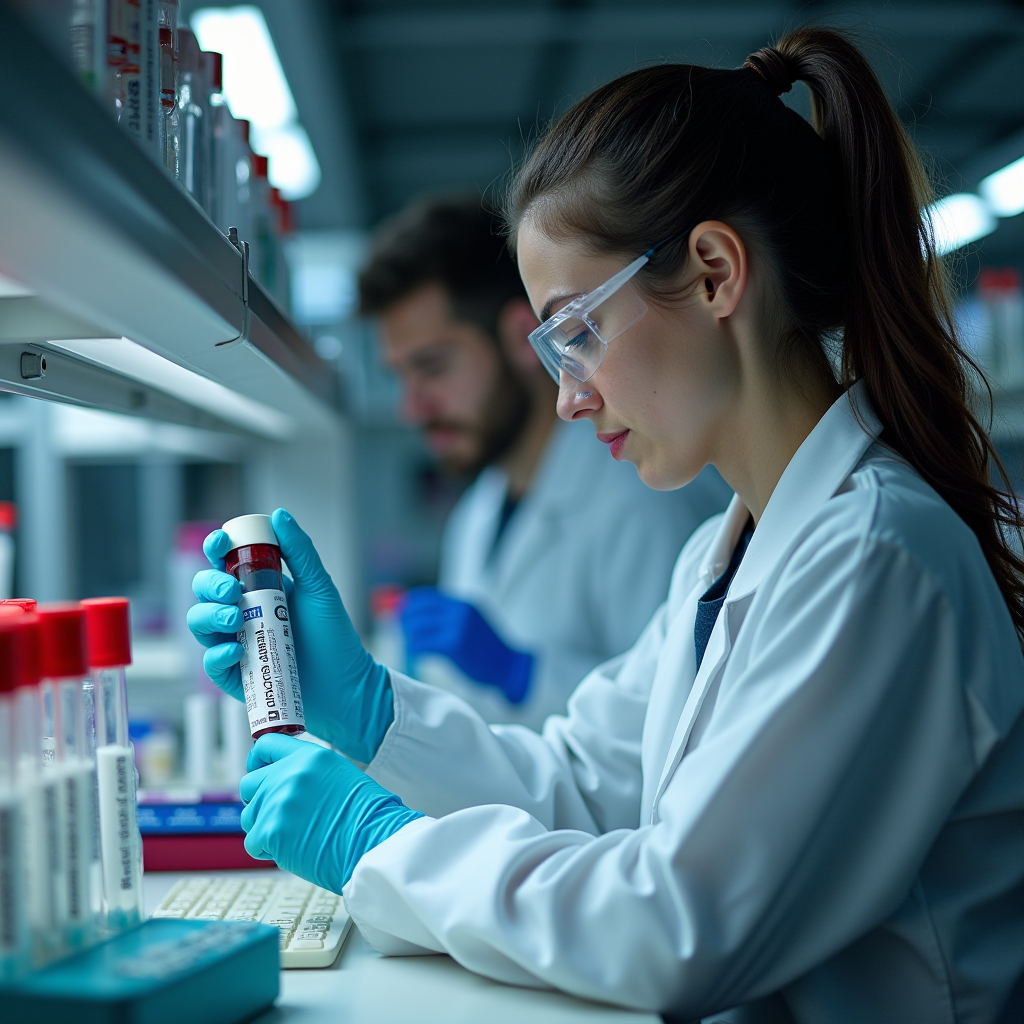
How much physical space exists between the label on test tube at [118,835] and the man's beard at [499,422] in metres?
1.98

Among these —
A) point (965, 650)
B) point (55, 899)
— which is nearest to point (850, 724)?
point (965, 650)

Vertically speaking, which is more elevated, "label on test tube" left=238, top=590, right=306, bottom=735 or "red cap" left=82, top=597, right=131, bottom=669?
"red cap" left=82, top=597, right=131, bottom=669

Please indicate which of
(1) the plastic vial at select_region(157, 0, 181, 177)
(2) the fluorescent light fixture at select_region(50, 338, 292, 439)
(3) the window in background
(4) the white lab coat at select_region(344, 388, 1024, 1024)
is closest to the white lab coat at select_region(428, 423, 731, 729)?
(2) the fluorescent light fixture at select_region(50, 338, 292, 439)

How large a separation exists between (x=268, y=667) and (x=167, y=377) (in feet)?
1.25

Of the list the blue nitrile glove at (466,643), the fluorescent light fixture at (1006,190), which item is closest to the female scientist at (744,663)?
the blue nitrile glove at (466,643)

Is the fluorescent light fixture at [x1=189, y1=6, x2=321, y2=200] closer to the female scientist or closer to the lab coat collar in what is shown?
the female scientist

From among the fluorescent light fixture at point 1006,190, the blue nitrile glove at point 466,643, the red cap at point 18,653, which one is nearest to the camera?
the red cap at point 18,653

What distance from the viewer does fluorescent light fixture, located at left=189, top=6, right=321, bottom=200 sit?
2.18 metres

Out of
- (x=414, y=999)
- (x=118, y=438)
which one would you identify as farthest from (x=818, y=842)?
(x=118, y=438)

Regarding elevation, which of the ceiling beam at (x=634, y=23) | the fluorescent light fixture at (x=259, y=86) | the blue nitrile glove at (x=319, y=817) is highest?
the ceiling beam at (x=634, y=23)

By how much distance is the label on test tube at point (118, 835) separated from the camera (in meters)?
0.79

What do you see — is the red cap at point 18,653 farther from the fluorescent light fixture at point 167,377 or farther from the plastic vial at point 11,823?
the fluorescent light fixture at point 167,377

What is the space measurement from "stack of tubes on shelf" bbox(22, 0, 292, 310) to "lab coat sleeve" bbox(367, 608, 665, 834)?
2.15ft

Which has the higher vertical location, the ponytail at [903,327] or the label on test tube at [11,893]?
the ponytail at [903,327]
